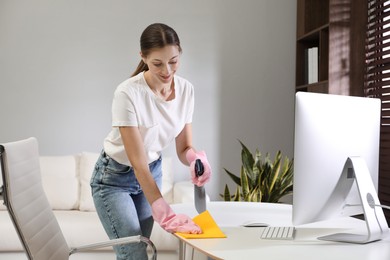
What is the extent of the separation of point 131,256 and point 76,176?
79.7 inches

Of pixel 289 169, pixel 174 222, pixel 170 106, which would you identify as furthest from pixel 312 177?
pixel 289 169

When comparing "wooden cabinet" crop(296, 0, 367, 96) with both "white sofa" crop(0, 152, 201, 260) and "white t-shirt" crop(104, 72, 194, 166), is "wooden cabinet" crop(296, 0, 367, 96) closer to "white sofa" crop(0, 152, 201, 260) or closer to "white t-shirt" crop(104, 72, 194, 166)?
"white sofa" crop(0, 152, 201, 260)

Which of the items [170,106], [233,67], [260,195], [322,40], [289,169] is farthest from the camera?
[233,67]

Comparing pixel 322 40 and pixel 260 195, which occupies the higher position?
pixel 322 40

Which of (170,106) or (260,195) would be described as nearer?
(170,106)

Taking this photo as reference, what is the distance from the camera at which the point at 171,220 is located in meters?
1.66

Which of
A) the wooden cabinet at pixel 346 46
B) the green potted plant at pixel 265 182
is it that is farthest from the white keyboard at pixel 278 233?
the wooden cabinet at pixel 346 46

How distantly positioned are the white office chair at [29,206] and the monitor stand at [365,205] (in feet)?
1.97

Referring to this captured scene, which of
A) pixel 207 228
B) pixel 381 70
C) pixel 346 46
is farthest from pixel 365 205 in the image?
pixel 346 46

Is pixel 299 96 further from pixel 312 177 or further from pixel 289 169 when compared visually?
pixel 289 169

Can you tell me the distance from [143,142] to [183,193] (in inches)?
64.5

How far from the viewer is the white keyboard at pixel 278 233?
5.34 feet

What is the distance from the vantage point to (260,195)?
3006mm

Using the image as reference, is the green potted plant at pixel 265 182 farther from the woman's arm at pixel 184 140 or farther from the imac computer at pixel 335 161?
the imac computer at pixel 335 161
